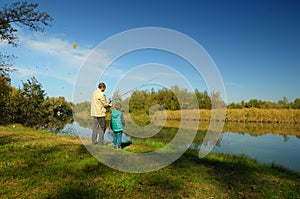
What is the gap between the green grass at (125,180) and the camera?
4348mm

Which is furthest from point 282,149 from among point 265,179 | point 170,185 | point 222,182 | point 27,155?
point 27,155

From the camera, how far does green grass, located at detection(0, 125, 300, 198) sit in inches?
171

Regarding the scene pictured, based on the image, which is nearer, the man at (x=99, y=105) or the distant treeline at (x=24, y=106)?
the man at (x=99, y=105)

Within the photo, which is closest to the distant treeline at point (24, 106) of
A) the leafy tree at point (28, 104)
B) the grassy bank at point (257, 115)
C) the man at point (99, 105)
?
the leafy tree at point (28, 104)

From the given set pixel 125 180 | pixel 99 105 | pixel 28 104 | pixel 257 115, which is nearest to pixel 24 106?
pixel 28 104

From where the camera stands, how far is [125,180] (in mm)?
4973

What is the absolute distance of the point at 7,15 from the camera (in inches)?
612

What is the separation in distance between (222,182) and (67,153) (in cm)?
453

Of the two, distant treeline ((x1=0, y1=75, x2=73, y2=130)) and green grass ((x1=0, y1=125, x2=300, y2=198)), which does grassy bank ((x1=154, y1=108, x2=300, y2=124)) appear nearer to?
distant treeline ((x1=0, y1=75, x2=73, y2=130))

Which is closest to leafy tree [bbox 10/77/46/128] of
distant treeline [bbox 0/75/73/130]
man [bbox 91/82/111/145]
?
distant treeline [bbox 0/75/73/130]

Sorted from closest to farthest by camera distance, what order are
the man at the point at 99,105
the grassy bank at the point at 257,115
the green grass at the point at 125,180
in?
the green grass at the point at 125,180, the man at the point at 99,105, the grassy bank at the point at 257,115

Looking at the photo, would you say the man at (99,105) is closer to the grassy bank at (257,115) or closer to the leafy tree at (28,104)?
the leafy tree at (28,104)

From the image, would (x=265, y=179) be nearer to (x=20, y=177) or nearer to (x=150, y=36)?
(x=20, y=177)

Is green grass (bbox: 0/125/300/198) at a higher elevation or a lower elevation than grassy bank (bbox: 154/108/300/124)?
lower
